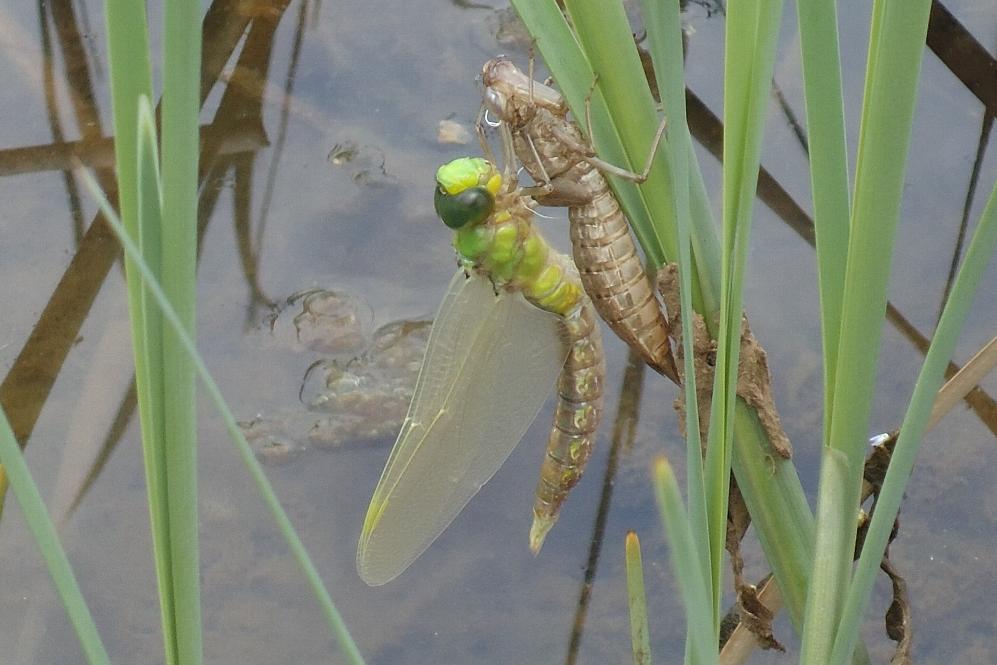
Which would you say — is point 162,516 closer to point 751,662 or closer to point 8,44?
point 751,662

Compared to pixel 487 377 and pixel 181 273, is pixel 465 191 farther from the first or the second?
pixel 181 273

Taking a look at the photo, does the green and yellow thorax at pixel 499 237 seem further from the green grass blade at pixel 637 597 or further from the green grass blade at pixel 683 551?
the green grass blade at pixel 683 551

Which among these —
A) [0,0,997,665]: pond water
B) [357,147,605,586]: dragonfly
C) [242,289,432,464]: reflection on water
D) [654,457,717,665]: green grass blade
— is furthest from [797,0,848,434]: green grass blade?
[242,289,432,464]: reflection on water

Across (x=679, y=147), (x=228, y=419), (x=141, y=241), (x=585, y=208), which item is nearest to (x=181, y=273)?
(x=141, y=241)

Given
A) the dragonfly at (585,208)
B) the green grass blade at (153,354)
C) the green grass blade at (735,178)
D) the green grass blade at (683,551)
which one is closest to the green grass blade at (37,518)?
the green grass blade at (153,354)

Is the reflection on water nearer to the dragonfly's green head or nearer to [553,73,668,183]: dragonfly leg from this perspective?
the dragonfly's green head

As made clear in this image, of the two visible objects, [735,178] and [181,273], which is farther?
[735,178]
